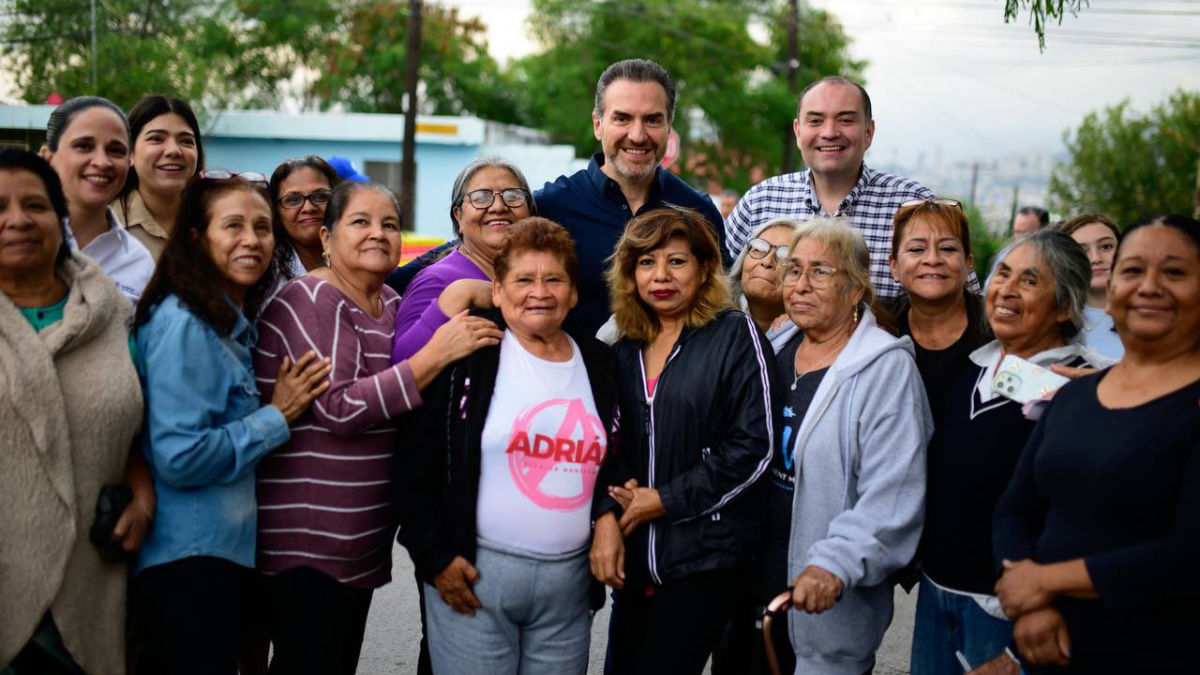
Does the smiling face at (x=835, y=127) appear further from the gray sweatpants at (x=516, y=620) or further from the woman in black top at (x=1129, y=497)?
the gray sweatpants at (x=516, y=620)

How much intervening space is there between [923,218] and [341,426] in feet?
7.10

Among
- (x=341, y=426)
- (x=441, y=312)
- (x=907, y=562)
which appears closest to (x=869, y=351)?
(x=907, y=562)

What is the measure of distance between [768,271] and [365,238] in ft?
5.36

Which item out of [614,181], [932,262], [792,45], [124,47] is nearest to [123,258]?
[614,181]

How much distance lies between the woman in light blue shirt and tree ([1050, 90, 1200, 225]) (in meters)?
32.8

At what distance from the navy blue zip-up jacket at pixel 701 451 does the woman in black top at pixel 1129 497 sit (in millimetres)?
788

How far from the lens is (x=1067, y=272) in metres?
2.82

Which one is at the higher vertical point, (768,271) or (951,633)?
(768,271)

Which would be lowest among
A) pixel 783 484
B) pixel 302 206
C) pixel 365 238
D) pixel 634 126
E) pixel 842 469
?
pixel 783 484

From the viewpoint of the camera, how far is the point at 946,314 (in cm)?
327

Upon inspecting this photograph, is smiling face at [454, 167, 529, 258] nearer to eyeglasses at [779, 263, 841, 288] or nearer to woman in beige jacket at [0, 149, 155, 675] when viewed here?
eyeglasses at [779, 263, 841, 288]

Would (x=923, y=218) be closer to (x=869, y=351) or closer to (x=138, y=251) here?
(x=869, y=351)

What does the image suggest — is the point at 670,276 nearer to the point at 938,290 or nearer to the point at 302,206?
the point at 938,290

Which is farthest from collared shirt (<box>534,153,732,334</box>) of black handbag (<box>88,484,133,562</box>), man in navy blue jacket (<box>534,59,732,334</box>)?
black handbag (<box>88,484,133,562</box>)
